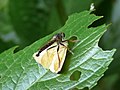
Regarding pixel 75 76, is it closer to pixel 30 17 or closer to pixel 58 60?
pixel 58 60

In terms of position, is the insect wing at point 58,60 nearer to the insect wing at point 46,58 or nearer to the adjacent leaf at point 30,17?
the insect wing at point 46,58

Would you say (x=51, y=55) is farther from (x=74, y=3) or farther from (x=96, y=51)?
(x=74, y=3)

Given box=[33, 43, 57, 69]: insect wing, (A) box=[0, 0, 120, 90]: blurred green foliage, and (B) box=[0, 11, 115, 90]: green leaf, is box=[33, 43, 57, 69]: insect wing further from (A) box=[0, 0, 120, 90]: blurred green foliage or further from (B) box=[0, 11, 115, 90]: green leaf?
(A) box=[0, 0, 120, 90]: blurred green foliage

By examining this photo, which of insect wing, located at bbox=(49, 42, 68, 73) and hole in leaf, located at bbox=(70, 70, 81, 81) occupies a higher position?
insect wing, located at bbox=(49, 42, 68, 73)

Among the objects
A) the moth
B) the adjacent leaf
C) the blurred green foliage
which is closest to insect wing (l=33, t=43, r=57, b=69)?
the moth

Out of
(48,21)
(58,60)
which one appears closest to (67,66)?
(58,60)

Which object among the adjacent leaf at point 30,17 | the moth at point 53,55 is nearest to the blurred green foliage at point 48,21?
the adjacent leaf at point 30,17
